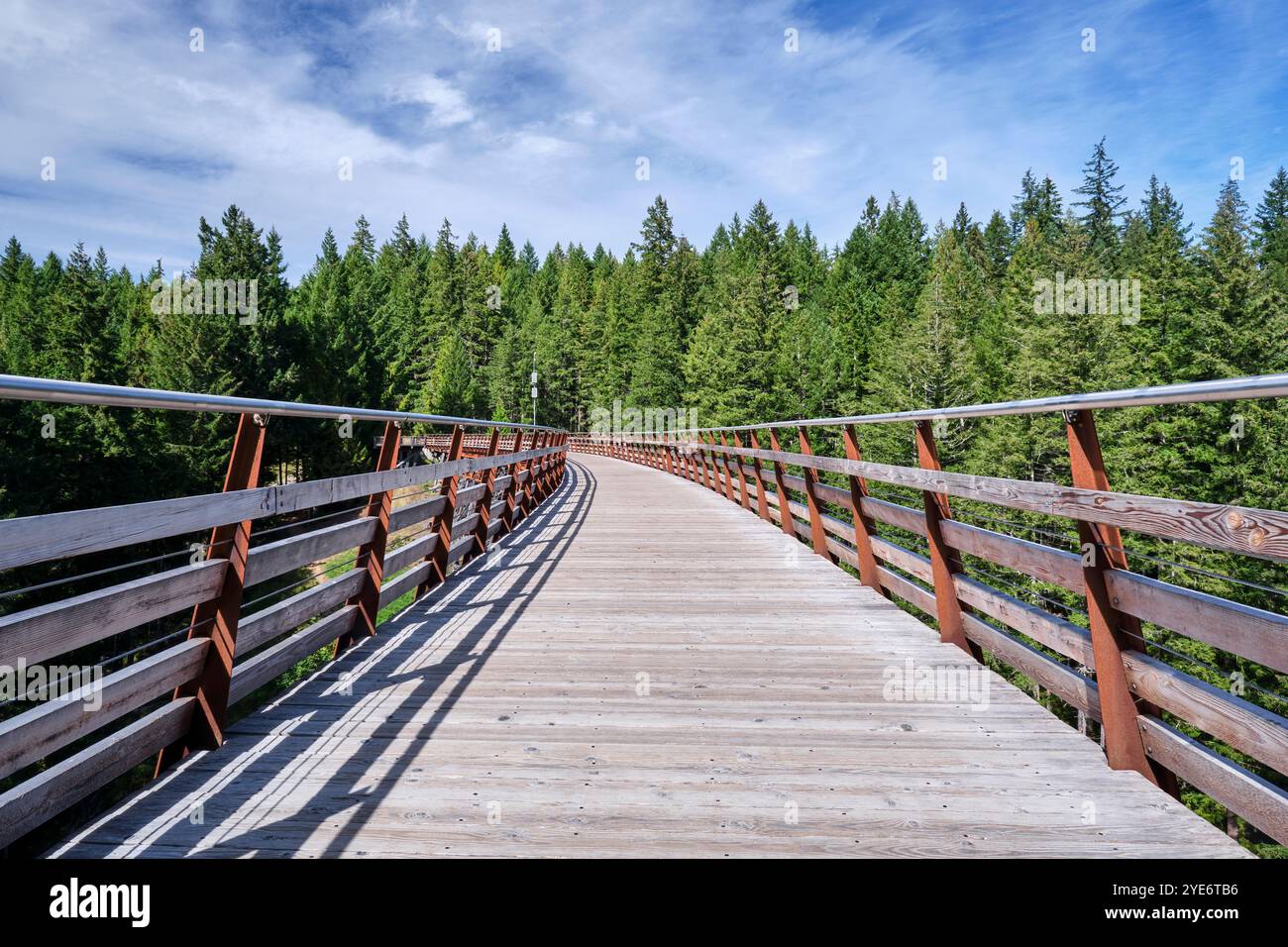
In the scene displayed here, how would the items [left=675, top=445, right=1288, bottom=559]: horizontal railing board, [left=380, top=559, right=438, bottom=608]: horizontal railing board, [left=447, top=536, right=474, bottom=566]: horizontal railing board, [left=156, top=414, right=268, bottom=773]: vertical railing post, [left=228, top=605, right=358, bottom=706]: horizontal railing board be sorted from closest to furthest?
1. [left=675, top=445, right=1288, bottom=559]: horizontal railing board
2. [left=156, top=414, right=268, bottom=773]: vertical railing post
3. [left=228, top=605, right=358, bottom=706]: horizontal railing board
4. [left=380, top=559, right=438, bottom=608]: horizontal railing board
5. [left=447, top=536, right=474, bottom=566]: horizontal railing board

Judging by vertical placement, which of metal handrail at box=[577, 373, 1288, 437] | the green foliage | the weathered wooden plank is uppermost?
the green foliage

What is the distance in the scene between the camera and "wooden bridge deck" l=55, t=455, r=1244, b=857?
86.9 inches

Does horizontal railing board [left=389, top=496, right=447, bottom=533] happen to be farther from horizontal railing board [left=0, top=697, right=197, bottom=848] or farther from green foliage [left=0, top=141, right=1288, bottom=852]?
green foliage [left=0, top=141, right=1288, bottom=852]

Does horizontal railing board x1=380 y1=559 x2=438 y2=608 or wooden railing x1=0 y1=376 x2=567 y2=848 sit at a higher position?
wooden railing x1=0 y1=376 x2=567 y2=848

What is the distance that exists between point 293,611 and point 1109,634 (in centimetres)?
354

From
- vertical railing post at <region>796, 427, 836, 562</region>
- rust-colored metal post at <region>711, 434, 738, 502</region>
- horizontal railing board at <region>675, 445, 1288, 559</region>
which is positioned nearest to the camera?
horizontal railing board at <region>675, 445, 1288, 559</region>

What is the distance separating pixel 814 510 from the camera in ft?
23.0

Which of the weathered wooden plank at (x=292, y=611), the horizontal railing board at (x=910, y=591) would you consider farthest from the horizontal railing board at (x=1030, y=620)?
the weathered wooden plank at (x=292, y=611)

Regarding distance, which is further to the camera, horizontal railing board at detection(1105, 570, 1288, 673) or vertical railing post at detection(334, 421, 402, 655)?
vertical railing post at detection(334, 421, 402, 655)

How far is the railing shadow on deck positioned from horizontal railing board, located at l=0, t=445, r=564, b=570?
91 centimetres

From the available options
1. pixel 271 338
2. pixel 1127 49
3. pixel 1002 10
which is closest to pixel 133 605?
pixel 1002 10

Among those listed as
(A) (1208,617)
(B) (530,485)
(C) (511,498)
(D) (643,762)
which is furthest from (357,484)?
(B) (530,485)

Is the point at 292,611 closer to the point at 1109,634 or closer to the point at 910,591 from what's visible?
the point at 1109,634

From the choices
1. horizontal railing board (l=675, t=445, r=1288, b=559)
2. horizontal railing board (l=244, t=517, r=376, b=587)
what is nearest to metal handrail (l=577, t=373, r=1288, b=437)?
horizontal railing board (l=675, t=445, r=1288, b=559)
